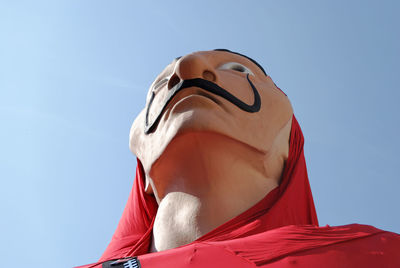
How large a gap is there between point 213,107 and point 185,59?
414 millimetres

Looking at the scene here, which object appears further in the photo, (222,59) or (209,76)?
(222,59)

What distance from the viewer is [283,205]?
3.59 m

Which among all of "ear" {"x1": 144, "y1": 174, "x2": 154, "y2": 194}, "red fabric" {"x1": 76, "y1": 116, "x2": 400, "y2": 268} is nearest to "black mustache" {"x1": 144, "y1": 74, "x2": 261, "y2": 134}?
"ear" {"x1": 144, "y1": 174, "x2": 154, "y2": 194}

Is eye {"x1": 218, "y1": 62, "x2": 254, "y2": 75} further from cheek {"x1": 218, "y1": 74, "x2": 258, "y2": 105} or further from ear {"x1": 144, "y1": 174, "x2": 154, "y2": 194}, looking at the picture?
ear {"x1": 144, "y1": 174, "x2": 154, "y2": 194}

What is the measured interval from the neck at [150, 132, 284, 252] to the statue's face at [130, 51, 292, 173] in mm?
75

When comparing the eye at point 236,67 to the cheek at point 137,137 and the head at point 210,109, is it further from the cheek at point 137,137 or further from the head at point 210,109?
the cheek at point 137,137

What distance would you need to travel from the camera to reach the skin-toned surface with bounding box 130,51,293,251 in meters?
3.61

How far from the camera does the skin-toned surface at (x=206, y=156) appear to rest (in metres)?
3.61

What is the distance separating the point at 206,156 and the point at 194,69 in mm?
623

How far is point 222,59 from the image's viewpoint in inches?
171

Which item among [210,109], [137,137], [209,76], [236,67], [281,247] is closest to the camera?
[281,247]

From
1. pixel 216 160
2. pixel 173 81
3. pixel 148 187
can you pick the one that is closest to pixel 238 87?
pixel 173 81

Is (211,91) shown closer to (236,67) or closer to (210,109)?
(210,109)

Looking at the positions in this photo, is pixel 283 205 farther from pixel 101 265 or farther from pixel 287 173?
pixel 101 265
